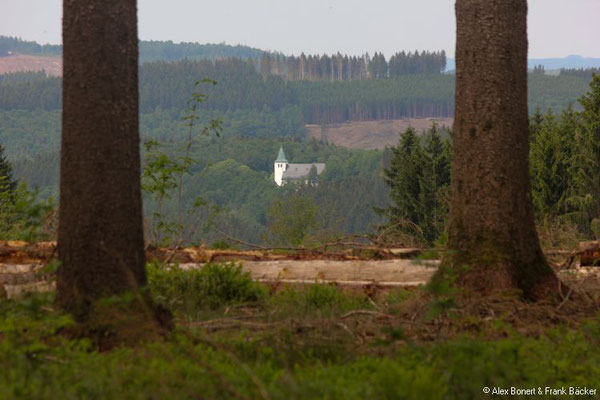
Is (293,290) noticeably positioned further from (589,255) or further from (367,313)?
(589,255)

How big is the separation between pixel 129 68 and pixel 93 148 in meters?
0.72

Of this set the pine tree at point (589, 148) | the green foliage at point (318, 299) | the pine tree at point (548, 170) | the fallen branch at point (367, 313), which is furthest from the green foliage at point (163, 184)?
the pine tree at point (589, 148)

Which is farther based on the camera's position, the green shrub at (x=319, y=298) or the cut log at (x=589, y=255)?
the cut log at (x=589, y=255)

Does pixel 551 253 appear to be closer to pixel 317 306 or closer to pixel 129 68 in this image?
pixel 317 306

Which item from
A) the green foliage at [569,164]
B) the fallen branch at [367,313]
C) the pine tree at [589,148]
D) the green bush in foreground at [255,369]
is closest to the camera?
the green bush in foreground at [255,369]

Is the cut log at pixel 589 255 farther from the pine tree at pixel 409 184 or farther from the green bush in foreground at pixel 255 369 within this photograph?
the pine tree at pixel 409 184

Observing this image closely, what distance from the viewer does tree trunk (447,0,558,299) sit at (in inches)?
323

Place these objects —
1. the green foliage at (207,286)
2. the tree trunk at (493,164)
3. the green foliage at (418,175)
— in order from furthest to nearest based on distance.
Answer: the green foliage at (418,175)
the green foliage at (207,286)
the tree trunk at (493,164)

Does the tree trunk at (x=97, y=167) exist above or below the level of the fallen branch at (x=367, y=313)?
above

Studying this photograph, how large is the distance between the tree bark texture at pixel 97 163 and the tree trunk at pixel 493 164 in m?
3.39

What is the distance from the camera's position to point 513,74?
838 cm

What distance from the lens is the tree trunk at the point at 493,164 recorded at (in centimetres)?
820

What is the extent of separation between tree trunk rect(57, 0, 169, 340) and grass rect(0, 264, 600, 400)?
1.22 feet

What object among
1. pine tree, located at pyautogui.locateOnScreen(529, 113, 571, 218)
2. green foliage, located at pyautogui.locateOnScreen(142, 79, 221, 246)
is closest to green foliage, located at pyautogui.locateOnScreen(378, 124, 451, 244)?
pine tree, located at pyautogui.locateOnScreen(529, 113, 571, 218)
